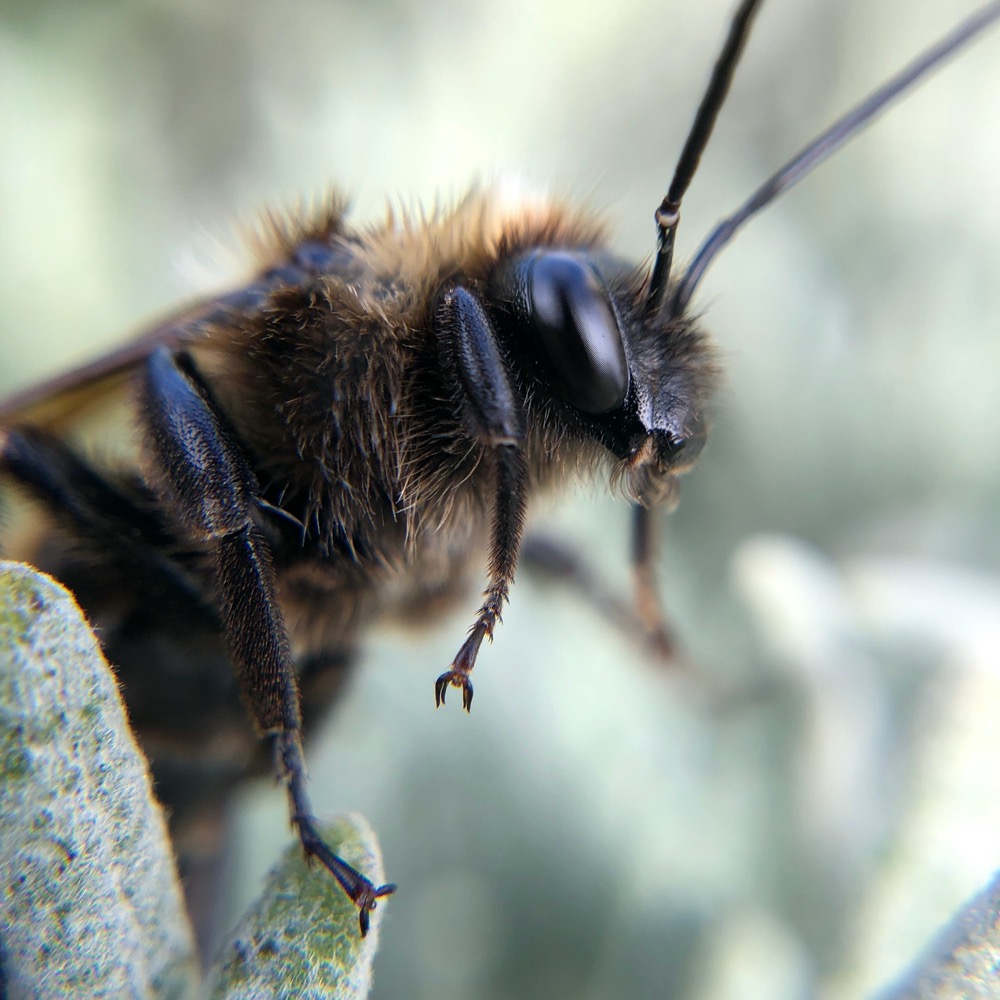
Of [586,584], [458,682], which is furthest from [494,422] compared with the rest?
[586,584]

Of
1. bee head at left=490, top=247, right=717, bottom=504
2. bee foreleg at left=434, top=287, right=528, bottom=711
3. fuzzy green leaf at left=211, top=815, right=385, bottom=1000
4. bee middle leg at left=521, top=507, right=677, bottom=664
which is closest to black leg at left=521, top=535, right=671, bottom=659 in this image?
bee middle leg at left=521, top=507, right=677, bottom=664

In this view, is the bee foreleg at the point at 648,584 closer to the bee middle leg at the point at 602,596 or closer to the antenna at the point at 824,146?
the bee middle leg at the point at 602,596

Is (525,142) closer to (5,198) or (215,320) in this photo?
(5,198)

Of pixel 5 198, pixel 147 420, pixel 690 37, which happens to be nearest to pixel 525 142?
pixel 690 37

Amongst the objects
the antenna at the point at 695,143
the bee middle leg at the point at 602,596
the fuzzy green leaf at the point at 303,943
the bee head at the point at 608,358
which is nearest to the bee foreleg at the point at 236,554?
the fuzzy green leaf at the point at 303,943

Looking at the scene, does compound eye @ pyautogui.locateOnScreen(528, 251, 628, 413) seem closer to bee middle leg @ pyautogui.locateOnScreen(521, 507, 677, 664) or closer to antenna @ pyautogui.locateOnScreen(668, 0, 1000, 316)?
antenna @ pyautogui.locateOnScreen(668, 0, 1000, 316)
